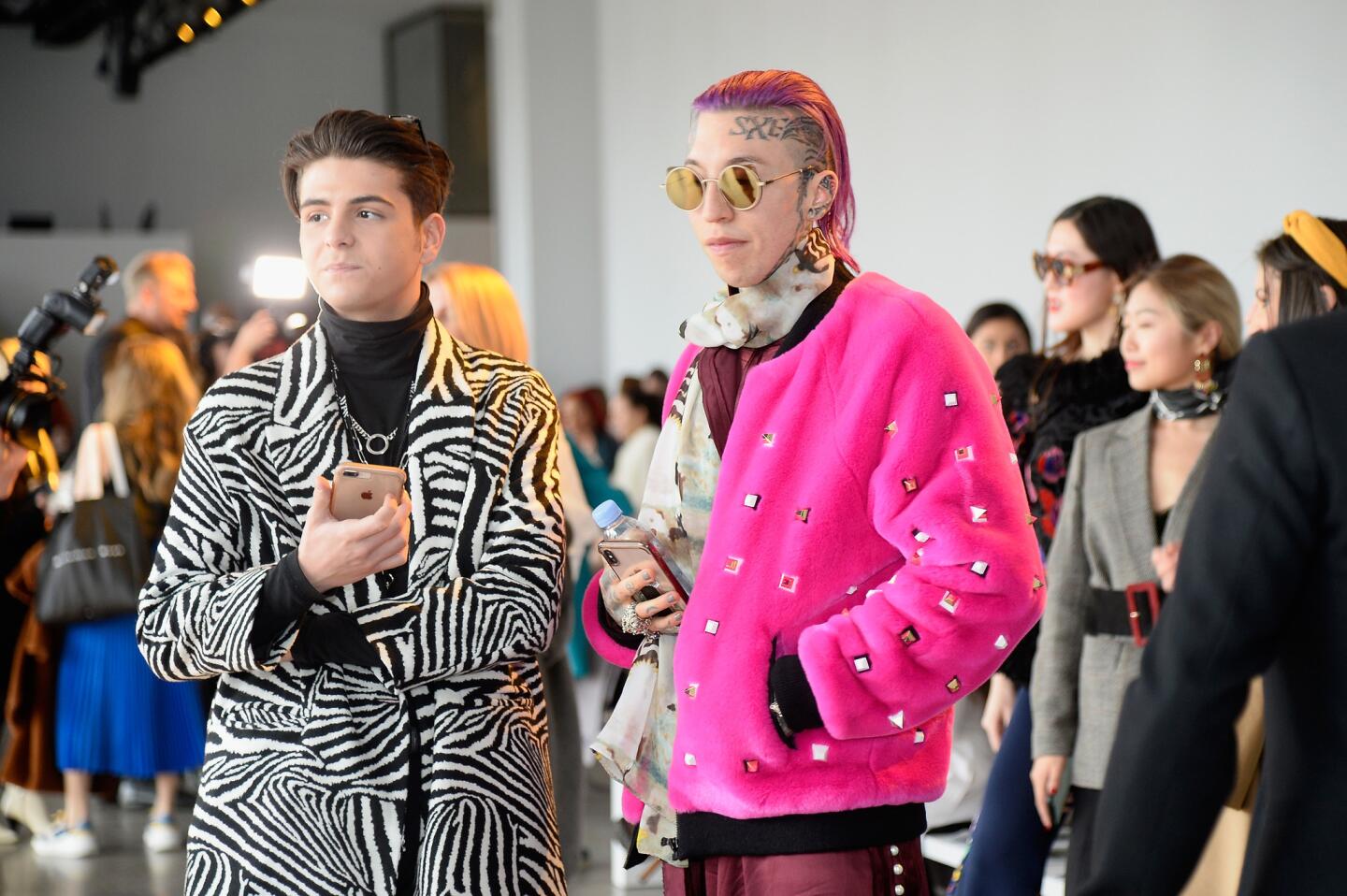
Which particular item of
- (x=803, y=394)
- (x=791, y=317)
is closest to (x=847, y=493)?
(x=803, y=394)

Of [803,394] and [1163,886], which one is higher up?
[803,394]

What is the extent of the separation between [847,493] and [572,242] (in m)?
9.81

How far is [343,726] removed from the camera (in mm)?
1921

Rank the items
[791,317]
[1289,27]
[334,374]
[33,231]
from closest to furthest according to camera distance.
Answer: [791,317] → [334,374] → [1289,27] → [33,231]

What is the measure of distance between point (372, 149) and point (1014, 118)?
5677 millimetres

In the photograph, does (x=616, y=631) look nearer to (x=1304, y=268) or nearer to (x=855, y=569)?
(x=855, y=569)

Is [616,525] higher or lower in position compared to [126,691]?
higher

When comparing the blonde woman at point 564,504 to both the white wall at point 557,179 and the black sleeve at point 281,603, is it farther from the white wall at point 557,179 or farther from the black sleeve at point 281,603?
the white wall at point 557,179

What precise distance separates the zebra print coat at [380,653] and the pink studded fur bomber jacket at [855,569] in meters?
0.26

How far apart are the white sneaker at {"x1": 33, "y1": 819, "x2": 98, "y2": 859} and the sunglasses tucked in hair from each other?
13.7 feet

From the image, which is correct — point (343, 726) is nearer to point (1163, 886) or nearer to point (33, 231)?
point (1163, 886)

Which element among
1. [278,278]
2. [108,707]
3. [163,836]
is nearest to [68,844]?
[163,836]

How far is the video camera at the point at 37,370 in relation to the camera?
383 cm

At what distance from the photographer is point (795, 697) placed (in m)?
1.74
